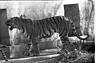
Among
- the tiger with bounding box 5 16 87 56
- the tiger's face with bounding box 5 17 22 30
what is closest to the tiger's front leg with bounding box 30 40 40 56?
the tiger with bounding box 5 16 87 56

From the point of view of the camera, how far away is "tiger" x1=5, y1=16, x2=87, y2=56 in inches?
67.7

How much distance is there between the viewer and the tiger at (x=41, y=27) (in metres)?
1.72

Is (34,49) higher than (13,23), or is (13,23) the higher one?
(13,23)

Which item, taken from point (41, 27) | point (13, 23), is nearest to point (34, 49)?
point (41, 27)

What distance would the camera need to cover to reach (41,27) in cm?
177

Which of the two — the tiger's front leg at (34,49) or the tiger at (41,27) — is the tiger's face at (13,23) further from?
the tiger's front leg at (34,49)

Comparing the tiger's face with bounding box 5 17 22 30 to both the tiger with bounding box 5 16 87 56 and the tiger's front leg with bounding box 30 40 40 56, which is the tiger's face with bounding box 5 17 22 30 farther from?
the tiger's front leg with bounding box 30 40 40 56

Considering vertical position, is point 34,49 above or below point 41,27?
below

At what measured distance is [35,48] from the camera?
1.76 meters

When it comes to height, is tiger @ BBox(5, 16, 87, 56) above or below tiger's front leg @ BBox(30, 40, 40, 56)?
above

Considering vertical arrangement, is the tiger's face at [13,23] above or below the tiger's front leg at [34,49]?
above

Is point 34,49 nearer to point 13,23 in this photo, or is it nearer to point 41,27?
point 41,27

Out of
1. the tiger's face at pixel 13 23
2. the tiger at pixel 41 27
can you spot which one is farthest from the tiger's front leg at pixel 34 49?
the tiger's face at pixel 13 23

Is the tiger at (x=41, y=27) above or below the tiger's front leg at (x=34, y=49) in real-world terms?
above
